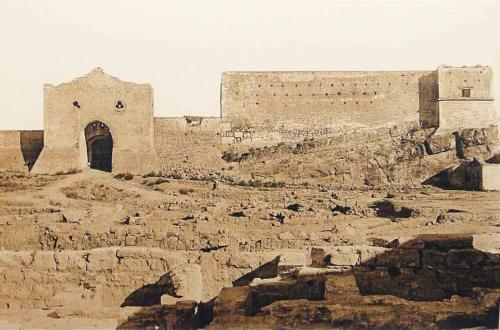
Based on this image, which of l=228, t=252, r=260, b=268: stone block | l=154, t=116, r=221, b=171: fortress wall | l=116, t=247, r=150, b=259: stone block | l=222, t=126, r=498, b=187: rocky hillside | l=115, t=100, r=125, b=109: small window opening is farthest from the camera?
l=154, t=116, r=221, b=171: fortress wall

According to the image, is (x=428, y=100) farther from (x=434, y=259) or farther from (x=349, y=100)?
(x=434, y=259)

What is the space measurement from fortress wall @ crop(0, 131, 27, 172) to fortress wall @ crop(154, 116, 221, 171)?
661 cm

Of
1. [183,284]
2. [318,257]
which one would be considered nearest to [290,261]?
[318,257]

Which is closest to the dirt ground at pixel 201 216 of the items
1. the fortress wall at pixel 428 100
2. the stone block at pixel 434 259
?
the stone block at pixel 434 259

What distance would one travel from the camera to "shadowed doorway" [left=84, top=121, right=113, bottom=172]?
2805 centimetres

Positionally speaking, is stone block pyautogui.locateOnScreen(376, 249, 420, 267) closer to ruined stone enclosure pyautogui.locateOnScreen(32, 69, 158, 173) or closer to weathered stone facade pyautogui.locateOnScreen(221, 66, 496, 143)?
ruined stone enclosure pyautogui.locateOnScreen(32, 69, 158, 173)

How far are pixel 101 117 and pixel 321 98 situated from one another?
1107 cm

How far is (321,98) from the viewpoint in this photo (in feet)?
97.9

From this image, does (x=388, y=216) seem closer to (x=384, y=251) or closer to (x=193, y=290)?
(x=384, y=251)

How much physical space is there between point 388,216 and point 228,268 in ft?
34.8

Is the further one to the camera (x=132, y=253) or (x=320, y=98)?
(x=320, y=98)

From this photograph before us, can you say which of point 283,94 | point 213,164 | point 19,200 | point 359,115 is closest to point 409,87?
point 359,115

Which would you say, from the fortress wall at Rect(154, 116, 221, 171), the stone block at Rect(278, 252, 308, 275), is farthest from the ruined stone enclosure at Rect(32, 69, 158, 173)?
the stone block at Rect(278, 252, 308, 275)

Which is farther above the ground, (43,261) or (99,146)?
(99,146)
